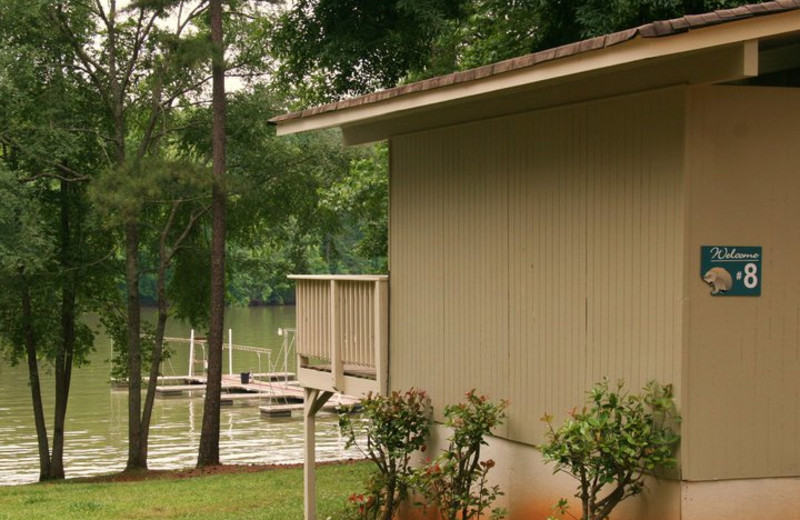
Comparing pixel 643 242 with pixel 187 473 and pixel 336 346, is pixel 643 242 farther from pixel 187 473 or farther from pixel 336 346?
pixel 187 473

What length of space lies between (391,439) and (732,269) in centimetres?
346

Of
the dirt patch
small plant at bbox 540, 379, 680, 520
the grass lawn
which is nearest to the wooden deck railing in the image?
the grass lawn

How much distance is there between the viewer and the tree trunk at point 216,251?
2112 cm

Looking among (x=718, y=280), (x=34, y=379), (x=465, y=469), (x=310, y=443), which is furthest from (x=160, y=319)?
(x=718, y=280)

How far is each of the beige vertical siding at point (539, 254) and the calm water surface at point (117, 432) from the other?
16107 mm

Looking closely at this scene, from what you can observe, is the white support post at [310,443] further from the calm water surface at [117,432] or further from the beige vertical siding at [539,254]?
the calm water surface at [117,432]

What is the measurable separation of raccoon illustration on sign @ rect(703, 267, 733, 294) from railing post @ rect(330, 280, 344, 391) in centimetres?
417

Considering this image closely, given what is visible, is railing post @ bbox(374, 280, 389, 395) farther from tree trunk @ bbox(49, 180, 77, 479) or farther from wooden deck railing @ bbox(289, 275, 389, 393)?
tree trunk @ bbox(49, 180, 77, 479)

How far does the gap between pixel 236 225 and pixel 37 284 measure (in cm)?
413

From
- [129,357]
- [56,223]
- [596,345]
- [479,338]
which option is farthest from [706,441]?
[56,223]

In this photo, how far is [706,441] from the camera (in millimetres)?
7082

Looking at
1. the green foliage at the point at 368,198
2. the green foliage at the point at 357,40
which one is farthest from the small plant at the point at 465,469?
the green foliage at the point at 368,198

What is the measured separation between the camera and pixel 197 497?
607 inches

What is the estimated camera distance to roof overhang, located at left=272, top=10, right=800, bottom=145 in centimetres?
624
